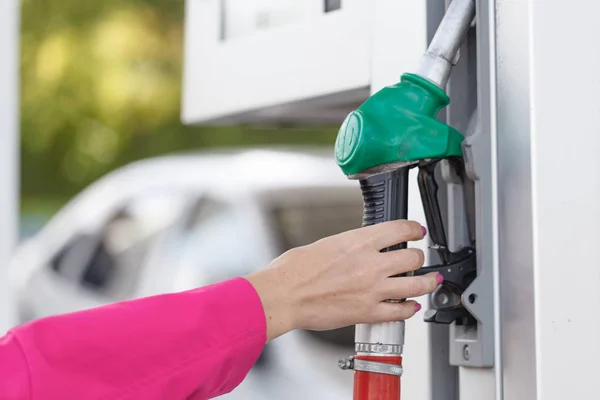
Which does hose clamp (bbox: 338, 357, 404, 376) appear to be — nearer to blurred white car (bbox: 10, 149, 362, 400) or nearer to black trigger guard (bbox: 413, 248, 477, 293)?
black trigger guard (bbox: 413, 248, 477, 293)

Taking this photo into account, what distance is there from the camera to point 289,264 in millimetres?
966

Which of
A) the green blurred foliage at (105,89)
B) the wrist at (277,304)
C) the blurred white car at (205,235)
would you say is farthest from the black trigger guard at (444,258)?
the green blurred foliage at (105,89)

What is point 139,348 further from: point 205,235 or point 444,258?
point 205,235

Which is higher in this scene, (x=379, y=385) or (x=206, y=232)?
(x=206, y=232)

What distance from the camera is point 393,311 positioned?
0.95m

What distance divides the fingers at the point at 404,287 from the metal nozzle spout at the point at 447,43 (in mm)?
190

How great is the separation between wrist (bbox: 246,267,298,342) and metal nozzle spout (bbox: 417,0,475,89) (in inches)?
9.6

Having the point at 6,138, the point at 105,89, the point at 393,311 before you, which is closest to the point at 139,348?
the point at 393,311

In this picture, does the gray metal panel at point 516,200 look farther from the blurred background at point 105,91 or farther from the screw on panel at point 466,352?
the blurred background at point 105,91

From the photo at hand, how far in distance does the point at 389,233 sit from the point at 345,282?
6 cm

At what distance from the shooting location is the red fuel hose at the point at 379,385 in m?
0.94

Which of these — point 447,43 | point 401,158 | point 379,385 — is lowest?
point 379,385

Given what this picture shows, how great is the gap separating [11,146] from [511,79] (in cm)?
127

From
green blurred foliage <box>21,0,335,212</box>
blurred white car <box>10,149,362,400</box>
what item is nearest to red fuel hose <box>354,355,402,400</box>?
blurred white car <box>10,149,362,400</box>
